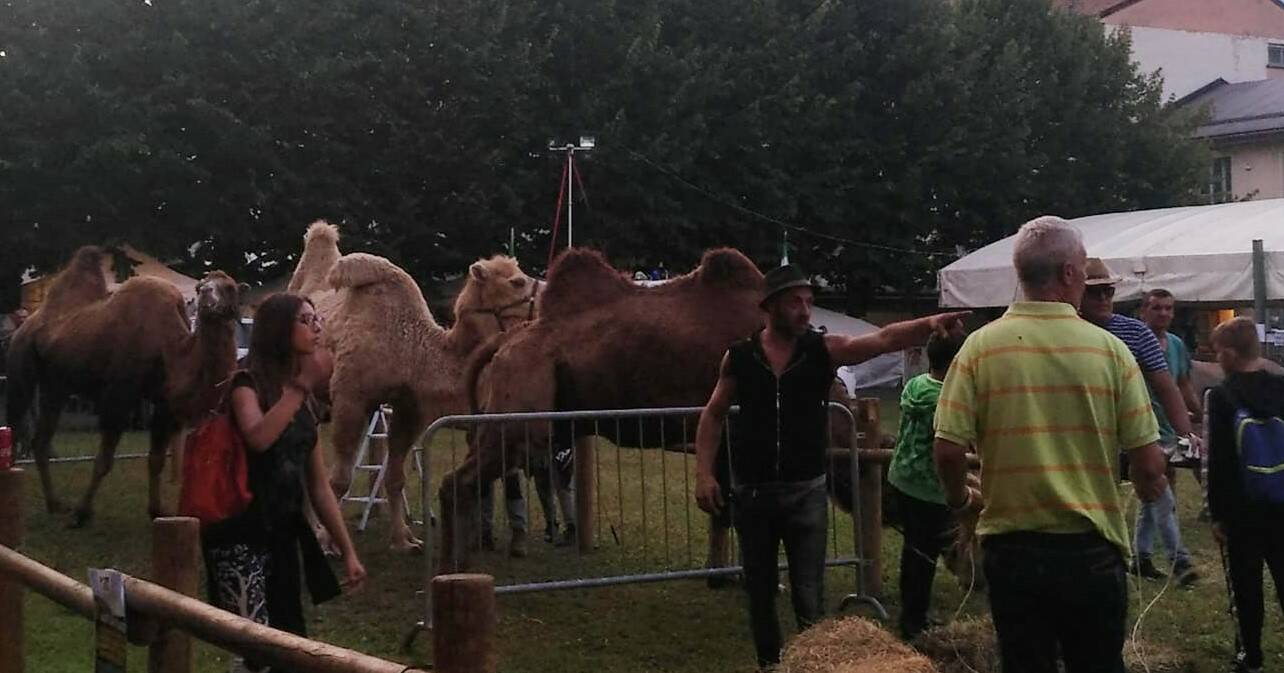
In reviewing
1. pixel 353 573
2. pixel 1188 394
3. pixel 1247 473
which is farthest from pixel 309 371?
pixel 1188 394

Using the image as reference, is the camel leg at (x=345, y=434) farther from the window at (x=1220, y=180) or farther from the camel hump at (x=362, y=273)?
the window at (x=1220, y=180)

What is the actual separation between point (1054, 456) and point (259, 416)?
2690 mm

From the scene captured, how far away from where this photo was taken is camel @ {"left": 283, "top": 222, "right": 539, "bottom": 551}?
10.9m

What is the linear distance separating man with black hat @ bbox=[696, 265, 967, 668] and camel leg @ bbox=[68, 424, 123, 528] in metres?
7.10

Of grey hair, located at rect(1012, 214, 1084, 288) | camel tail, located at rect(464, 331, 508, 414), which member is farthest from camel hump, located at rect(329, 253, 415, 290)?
grey hair, located at rect(1012, 214, 1084, 288)

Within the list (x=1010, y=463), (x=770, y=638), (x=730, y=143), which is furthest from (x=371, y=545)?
(x=730, y=143)

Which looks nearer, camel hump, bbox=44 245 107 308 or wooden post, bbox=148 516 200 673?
wooden post, bbox=148 516 200 673

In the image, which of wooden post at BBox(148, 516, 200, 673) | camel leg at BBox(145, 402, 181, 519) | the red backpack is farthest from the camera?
camel leg at BBox(145, 402, 181, 519)

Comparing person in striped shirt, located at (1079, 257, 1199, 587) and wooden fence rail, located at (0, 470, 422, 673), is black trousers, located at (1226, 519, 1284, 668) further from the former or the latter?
wooden fence rail, located at (0, 470, 422, 673)

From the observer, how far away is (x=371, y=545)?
37.0ft

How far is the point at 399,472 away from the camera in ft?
35.9

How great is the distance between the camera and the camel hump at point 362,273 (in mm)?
11453

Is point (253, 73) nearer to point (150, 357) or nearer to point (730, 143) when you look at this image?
point (730, 143)

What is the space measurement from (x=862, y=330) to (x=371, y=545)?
777 inches
